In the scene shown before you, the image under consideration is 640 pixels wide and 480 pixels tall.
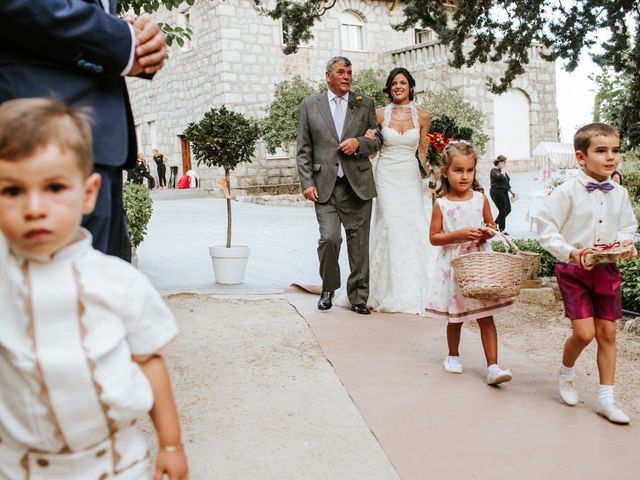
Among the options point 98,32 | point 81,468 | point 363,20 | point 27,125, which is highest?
point 363,20

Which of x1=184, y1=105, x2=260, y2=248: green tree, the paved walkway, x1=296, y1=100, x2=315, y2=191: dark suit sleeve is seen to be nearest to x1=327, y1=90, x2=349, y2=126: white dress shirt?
x1=296, y1=100, x2=315, y2=191: dark suit sleeve

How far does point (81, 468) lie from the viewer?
1.51 metres

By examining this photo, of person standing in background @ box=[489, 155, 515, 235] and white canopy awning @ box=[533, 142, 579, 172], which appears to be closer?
person standing in background @ box=[489, 155, 515, 235]

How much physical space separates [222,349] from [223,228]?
10.8 meters

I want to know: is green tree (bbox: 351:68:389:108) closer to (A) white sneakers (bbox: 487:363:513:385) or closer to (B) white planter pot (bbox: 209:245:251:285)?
(B) white planter pot (bbox: 209:245:251:285)

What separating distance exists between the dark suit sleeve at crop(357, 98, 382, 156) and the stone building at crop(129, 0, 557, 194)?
59.3 ft

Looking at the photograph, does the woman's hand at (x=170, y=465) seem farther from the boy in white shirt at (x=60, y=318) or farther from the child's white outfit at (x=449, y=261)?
the child's white outfit at (x=449, y=261)

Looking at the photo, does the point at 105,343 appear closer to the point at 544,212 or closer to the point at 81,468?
the point at 81,468

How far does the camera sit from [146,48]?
84.3 inches

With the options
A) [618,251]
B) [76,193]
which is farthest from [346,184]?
[76,193]

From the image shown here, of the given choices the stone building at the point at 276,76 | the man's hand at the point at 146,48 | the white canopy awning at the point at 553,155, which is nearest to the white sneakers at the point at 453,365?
the man's hand at the point at 146,48

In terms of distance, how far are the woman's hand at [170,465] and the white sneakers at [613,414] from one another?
305 centimetres

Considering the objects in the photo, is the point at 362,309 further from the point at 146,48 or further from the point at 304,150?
the point at 146,48

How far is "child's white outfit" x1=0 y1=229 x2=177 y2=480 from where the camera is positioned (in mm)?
1443
